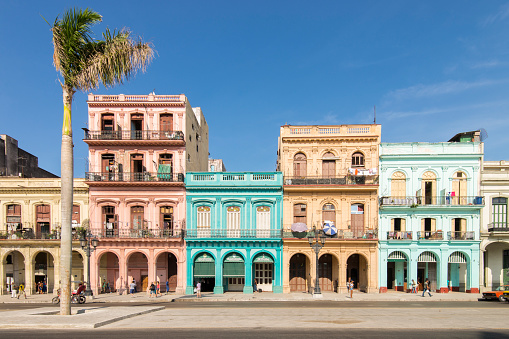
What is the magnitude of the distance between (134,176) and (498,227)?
3336 centimetres

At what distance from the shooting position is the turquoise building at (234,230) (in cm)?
3073

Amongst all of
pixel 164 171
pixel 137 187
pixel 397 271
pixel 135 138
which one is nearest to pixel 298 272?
pixel 397 271

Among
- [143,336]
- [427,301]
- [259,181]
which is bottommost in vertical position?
[427,301]

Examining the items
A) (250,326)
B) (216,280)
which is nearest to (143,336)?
(250,326)

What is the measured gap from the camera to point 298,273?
3206 cm

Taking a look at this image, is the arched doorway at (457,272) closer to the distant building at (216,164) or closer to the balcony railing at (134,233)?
the balcony railing at (134,233)

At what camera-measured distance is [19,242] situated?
31328 mm

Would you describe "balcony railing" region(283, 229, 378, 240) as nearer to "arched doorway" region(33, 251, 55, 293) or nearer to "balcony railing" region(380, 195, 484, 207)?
"balcony railing" region(380, 195, 484, 207)

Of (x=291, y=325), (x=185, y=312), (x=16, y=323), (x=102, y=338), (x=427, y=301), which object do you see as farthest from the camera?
(x=427, y=301)

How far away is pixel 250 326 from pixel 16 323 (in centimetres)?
963

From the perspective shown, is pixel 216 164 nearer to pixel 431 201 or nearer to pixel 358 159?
pixel 358 159

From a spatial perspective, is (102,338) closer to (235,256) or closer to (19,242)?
(235,256)

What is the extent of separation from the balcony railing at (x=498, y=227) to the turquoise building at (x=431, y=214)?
1.42m

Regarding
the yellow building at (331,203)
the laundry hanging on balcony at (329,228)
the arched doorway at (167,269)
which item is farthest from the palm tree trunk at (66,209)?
the laundry hanging on balcony at (329,228)
